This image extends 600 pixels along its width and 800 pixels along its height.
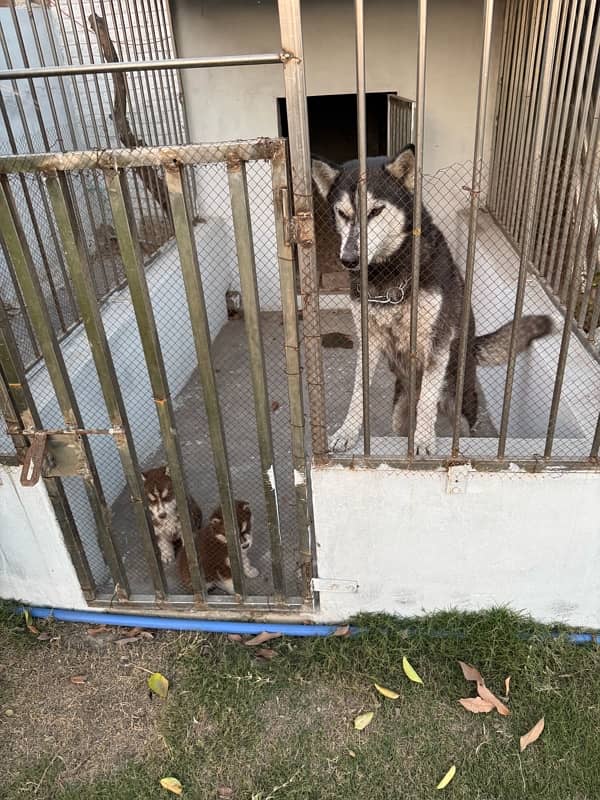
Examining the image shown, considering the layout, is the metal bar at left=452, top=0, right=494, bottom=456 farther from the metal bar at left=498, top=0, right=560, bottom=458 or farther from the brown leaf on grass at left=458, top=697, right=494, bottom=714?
the brown leaf on grass at left=458, top=697, right=494, bottom=714

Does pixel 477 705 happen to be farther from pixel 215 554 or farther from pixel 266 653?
pixel 215 554

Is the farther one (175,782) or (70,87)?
(70,87)

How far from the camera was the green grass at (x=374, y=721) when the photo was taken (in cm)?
254

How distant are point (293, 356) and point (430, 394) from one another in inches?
42.2

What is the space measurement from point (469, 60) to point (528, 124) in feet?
5.79

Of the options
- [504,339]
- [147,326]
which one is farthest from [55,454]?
[504,339]

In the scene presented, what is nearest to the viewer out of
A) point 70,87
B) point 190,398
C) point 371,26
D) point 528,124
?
point 70,87

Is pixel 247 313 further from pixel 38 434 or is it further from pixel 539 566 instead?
pixel 539 566

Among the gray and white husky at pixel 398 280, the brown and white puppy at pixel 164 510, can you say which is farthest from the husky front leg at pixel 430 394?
the brown and white puppy at pixel 164 510

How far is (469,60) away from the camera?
673 cm

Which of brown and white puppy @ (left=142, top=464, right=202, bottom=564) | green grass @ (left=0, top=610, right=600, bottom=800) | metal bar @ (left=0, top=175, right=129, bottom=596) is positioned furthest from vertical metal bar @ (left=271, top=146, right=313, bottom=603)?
metal bar @ (left=0, top=175, right=129, bottom=596)

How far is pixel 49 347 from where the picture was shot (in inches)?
104

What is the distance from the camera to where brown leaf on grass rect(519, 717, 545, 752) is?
2627 millimetres

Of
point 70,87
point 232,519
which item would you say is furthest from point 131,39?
point 232,519
